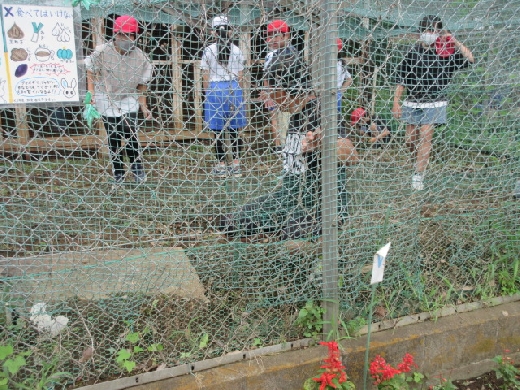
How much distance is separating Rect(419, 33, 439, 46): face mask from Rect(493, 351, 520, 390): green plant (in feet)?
5.99

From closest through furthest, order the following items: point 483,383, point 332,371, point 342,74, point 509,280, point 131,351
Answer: point 332,371 → point 131,351 → point 342,74 → point 483,383 → point 509,280

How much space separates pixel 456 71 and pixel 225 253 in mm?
1748

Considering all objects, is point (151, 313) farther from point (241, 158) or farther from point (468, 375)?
point (468, 375)

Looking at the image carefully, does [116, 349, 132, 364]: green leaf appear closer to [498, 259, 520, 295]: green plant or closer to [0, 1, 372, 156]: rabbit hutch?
A: [0, 1, 372, 156]: rabbit hutch

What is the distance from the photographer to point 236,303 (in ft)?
8.72

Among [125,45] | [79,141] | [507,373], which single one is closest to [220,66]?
[125,45]

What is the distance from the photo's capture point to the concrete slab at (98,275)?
223 centimetres

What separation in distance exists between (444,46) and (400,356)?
176 centimetres

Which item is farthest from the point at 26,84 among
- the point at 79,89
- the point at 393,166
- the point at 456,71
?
the point at 456,71

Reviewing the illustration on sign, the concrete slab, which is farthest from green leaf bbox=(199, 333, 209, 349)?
the illustration on sign

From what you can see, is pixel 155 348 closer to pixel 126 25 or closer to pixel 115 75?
pixel 115 75

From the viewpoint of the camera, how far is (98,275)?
231 centimetres

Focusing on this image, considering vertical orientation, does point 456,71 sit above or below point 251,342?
above

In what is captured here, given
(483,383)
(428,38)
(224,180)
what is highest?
(428,38)
